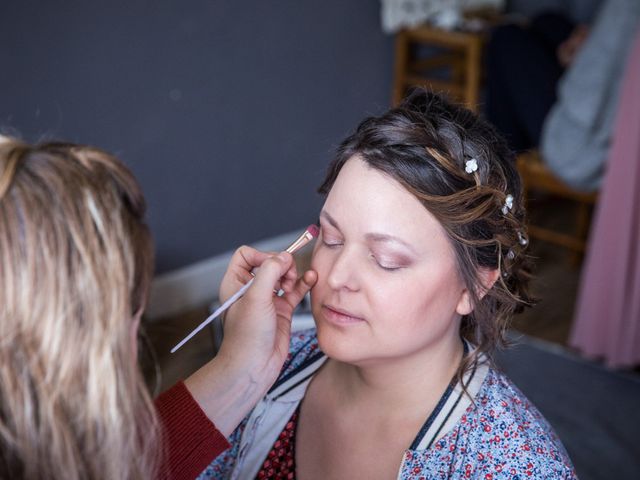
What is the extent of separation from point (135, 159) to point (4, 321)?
1993mm

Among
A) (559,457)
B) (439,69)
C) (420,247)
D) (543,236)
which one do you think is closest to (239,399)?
(420,247)

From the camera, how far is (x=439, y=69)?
3.50 m

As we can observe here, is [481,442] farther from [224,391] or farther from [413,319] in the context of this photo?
[224,391]

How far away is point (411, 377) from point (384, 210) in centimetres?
26

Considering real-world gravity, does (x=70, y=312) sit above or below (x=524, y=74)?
above

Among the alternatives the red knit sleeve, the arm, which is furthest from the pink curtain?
the red knit sleeve

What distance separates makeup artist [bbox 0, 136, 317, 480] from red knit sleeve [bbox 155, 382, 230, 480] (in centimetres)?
19

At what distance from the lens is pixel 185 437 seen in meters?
0.96

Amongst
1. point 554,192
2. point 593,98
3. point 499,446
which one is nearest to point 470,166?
point 499,446

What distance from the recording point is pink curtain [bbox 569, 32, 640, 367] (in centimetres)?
221

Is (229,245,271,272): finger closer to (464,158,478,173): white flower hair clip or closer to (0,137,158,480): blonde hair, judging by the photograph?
(464,158,478,173): white flower hair clip

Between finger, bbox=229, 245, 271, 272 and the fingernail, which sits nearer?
the fingernail

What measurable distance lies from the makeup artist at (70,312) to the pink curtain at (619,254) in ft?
6.00

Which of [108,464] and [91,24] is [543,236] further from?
[108,464]
